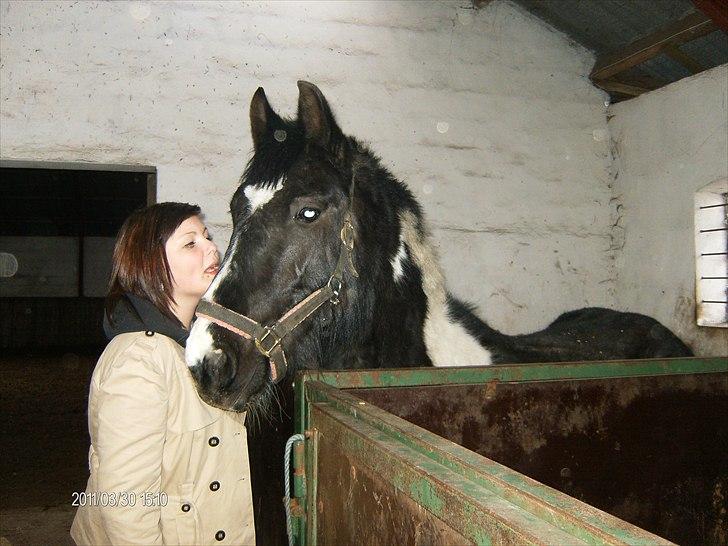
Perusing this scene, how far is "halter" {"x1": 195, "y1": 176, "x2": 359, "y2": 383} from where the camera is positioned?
5.29 feet

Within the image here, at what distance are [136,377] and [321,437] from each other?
1.28ft

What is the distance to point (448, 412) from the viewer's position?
157cm

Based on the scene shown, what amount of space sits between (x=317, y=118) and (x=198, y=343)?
882 millimetres

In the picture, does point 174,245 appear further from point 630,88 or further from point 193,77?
point 630,88

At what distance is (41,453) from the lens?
493 cm

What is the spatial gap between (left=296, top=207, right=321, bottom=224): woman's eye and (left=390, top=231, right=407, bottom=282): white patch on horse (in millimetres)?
401

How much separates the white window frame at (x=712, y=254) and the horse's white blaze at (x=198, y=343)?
3.10 metres

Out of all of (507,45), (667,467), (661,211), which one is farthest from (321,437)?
(507,45)

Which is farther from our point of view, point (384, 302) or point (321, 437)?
point (384, 302)

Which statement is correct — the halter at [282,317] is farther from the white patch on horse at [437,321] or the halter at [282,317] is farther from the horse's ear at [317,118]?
the white patch on horse at [437,321]

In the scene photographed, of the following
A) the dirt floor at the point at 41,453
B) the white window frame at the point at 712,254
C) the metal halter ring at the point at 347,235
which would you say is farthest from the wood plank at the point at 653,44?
the dirt floor at the point at 41,453

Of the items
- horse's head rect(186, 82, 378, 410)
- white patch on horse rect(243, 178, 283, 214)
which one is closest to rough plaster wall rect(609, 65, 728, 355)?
horse's head rect(186, 82, 378, 410)

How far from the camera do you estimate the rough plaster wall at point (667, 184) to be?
3.47 metres

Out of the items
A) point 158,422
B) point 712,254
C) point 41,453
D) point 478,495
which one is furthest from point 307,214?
point 41,453
